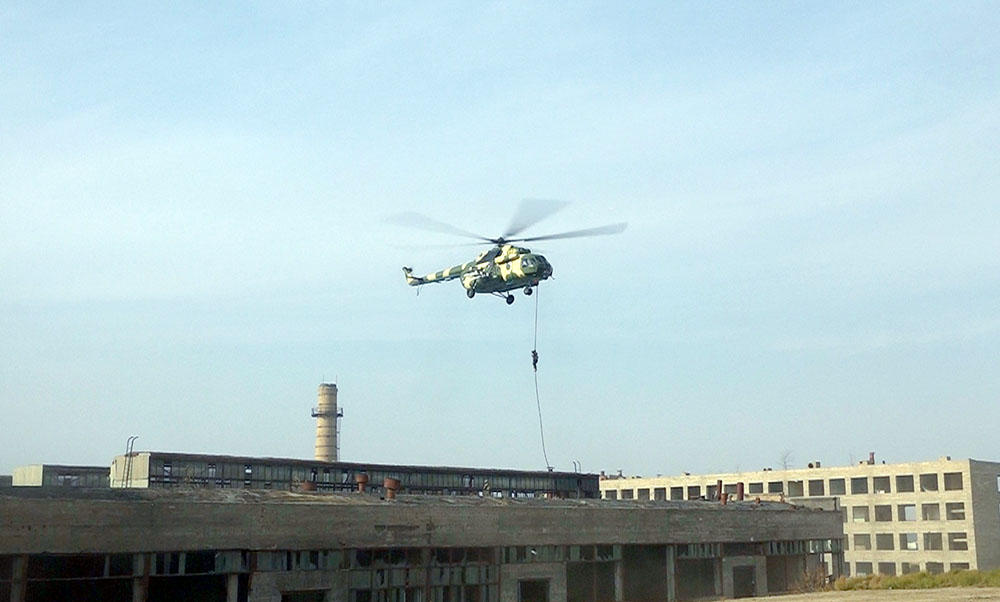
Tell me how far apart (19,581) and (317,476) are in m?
37.7

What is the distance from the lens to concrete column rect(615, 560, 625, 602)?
A: 39312 mm

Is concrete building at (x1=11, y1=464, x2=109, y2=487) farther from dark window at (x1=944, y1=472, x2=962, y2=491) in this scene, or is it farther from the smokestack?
dark window at (x1=944, y1=472, x2=962, y2=491)

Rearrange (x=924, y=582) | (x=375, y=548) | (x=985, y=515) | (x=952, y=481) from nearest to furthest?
(x=375, y=548) < (x=924, y=582) < (x=985, y=515) < (x=952, y=481)

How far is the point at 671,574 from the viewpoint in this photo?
136 ft

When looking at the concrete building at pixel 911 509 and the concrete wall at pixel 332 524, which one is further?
the concrete building at pixel 911 509

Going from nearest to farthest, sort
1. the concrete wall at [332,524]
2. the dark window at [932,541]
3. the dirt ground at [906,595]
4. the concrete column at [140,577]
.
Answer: the concrete wall at [332,524] < the concrete column at [140,577] < the dirt ground at [906,595] < the dark window at [932,541]

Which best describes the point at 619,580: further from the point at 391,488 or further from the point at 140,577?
the point at 140,577

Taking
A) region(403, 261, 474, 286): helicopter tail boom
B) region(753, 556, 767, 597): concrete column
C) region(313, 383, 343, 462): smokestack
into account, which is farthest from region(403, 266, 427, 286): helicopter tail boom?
region(313, 383, 343, 462): smokestack

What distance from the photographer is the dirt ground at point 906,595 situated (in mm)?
38906

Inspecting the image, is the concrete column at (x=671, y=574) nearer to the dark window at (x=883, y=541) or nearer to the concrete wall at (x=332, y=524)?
the concrete wall at (x=332, y=524)

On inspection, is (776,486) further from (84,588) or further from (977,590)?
(84,588)

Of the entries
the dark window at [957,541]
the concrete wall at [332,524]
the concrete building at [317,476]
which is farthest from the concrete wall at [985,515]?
Result: the concrete wall at [332,524]

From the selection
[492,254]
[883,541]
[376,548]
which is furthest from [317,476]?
[883,541]

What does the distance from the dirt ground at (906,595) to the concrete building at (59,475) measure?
42099 millimetres
